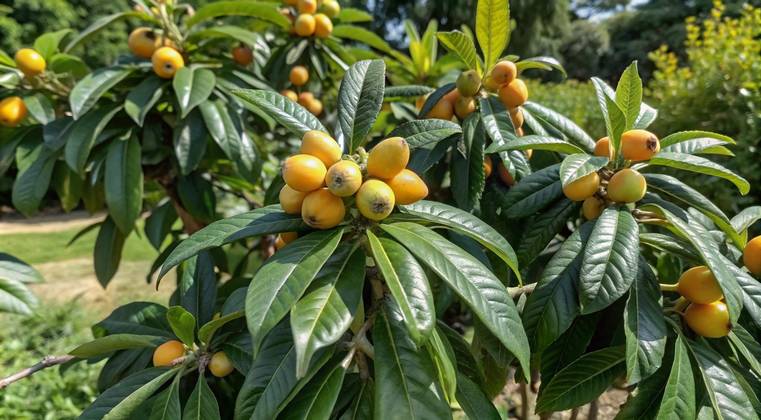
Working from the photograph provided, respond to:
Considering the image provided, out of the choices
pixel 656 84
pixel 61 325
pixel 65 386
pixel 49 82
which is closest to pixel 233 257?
pixel 61 325

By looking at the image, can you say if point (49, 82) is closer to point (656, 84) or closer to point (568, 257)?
point (568, 257)

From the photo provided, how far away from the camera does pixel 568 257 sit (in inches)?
37.1

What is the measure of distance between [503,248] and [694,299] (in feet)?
1.38

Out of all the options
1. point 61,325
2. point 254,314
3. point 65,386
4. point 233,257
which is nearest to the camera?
point 254,314

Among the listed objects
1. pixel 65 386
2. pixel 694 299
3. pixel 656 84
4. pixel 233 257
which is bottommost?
pixel 233 257

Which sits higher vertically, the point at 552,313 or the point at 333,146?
the point at 333,146

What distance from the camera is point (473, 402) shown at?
852mm

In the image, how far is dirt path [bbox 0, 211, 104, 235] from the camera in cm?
952

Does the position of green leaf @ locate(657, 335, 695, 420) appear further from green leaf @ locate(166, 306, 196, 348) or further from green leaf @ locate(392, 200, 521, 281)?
green leaf @ locate(166, 306, 196, 348)

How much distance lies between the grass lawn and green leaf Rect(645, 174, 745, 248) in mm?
6571

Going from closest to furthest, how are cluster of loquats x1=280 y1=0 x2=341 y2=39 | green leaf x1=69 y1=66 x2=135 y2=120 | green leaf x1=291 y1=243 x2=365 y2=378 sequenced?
green leaf x1=291 y1=243 x2=365 y2=378 < green leaf x1=69 y1=66 x2=135 y2=120 < cluster of loquats x1=280 y1=0 x2=341 y2=39

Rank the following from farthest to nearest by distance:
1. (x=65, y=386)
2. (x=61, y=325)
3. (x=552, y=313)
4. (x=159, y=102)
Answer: (x=61, y=325)
(x=65, y=386)
(x=159, y=102)
(x=552, y=313)

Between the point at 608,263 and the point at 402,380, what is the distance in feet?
1.37

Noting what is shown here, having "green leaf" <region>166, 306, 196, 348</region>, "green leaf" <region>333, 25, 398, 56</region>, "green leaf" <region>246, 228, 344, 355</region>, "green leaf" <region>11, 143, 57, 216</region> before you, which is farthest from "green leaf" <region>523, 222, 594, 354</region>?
"green leaf" <region>11, 143, 57, 216</region>
